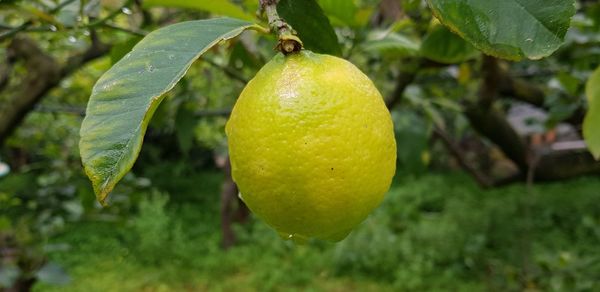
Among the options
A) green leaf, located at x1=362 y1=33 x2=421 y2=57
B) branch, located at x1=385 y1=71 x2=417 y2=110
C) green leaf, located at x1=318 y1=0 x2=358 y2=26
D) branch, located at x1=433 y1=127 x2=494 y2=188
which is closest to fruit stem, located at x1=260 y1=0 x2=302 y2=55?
green leaf, located at x1=318 y1=0 x2=358 y2=26

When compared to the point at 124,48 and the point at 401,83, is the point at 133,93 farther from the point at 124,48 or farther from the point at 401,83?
the point at 401,83

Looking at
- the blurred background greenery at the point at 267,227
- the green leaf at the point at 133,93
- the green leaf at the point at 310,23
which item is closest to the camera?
the green leaf at the point at 133,93

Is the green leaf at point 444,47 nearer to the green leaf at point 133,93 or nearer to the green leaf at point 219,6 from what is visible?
the green leaf at point 219,6

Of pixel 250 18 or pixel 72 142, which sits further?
pixel 72 142

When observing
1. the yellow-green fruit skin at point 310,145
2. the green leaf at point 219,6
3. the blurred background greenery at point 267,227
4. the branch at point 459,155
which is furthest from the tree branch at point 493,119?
the yellow-green fruit skin at point 310,145

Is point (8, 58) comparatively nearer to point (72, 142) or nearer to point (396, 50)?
point (72, 142)

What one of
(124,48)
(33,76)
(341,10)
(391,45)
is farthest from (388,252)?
(124,48)

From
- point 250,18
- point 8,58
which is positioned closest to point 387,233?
point 8,58
